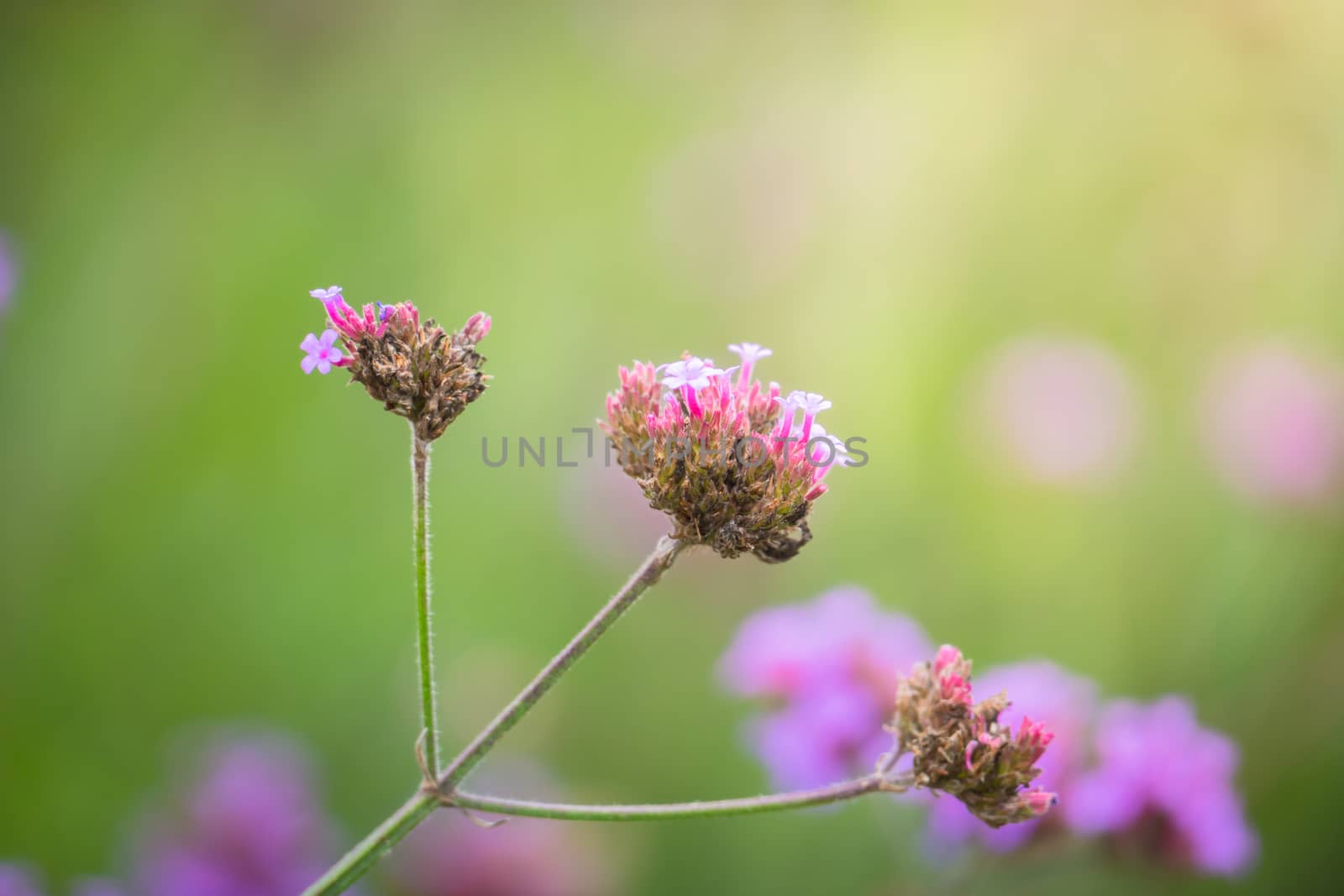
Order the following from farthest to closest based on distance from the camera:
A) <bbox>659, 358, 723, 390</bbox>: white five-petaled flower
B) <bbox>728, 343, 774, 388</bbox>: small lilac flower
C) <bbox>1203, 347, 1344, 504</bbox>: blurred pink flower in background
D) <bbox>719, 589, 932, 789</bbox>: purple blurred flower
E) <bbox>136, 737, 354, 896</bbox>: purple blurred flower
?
<bbox>1203, 347, 1344, 504</bbox>: blurred pink flower in background
<bbox>136, 737, 354, 896</bbox>: purple blurred flower
<bbox>719, 589, 932, 789</bbox>: purple blurred flower
<bbox>728, 343, 774, 388</bbox>: small lilac flower
<bbox>659, 358, 723, 390</bbox>: white five-petaled flower

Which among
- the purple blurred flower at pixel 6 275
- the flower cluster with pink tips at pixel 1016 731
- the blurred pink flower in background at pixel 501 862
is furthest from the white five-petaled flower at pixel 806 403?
the purple blurred flower at pixel 6 275

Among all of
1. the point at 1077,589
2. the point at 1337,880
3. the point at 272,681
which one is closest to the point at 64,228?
the point at 272,681

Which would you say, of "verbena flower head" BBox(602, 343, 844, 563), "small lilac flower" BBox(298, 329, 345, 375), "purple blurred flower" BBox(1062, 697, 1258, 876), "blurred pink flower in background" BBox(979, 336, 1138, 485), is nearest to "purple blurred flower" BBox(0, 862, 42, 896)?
"small lilac flower" BBox(298, 329, 345, 375)

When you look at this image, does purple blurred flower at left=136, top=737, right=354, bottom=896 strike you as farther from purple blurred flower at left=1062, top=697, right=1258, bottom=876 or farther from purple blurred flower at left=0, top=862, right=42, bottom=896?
purple blurred flower at left=1062, top=697, right=1258, bottom=876

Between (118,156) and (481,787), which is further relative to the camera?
(118,156)

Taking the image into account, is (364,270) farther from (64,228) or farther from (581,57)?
(581,57)

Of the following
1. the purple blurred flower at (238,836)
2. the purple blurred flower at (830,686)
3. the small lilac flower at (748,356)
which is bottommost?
the purple blurred flower at (238,836)

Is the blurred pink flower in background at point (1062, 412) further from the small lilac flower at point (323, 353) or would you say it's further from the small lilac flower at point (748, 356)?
the small lilac flower at point (323, 353)
